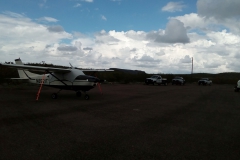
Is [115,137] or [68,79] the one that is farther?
[68,79]

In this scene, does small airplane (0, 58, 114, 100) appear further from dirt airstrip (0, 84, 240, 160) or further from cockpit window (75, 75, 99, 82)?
dirt airstrip (0, 84, 240, 160)

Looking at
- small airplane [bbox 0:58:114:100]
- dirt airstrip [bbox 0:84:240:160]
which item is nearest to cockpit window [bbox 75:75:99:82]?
small airplane [bbox 0:58:114:100]

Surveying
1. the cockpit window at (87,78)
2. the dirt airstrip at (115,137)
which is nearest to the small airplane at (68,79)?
the cockpit window at (87,78)

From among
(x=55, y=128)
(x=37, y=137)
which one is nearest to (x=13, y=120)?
(x=55, y=128)

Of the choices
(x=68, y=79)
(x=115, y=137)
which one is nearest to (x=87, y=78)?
(x=68, y=79)

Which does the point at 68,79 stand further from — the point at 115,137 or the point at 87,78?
the point at 115,137

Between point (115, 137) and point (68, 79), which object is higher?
point (68, 79)

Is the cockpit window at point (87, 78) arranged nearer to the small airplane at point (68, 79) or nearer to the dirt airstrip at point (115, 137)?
the small airplane at point (68, 79)

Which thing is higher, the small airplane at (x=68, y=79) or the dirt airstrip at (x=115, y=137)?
the small airplane at (x=68, y=79)

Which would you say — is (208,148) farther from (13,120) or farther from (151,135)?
(13,120)

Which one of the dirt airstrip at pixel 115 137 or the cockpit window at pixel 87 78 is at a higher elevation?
the cockpit window at pixel 87 78

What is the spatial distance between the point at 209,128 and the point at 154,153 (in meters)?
3.47

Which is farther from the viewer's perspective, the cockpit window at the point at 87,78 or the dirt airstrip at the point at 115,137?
the cockpit window at the point at 87,78

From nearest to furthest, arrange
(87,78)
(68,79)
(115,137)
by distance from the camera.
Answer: (115,137) < (87,78) < (68,79)
